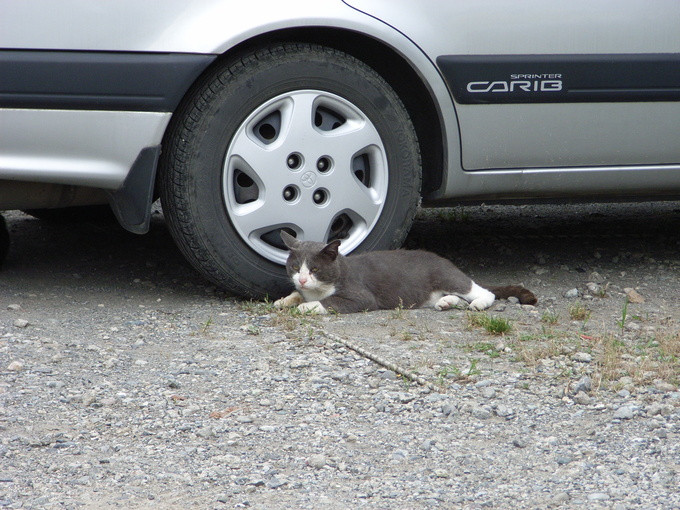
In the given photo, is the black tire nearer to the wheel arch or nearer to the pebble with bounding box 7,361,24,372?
the wheel arch

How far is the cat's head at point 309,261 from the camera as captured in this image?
13.8ft

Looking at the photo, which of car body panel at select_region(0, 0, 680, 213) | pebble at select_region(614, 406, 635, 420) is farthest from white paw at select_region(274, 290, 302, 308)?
pebble at select_region(614, 406, 635, 420)

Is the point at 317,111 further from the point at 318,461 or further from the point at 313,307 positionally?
the point at 318,461

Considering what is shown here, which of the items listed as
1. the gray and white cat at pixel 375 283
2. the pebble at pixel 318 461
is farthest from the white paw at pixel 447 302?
the pebble at pixel 318 461

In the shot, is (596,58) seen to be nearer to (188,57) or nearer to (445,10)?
(445,10)

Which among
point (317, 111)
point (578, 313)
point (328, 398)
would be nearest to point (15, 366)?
point (328, 398)

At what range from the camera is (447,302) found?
4484 millimetres

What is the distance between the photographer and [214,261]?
13.4 feet

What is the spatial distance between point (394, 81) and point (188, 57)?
1.05m

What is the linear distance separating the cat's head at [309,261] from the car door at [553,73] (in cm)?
77

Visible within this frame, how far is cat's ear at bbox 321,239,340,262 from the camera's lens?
4.21m

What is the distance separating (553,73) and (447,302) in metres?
1.18

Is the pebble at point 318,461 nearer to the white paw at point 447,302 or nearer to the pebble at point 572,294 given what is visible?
the white paw at point 447,302

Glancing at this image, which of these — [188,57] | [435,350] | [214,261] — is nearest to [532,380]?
[435,350]
